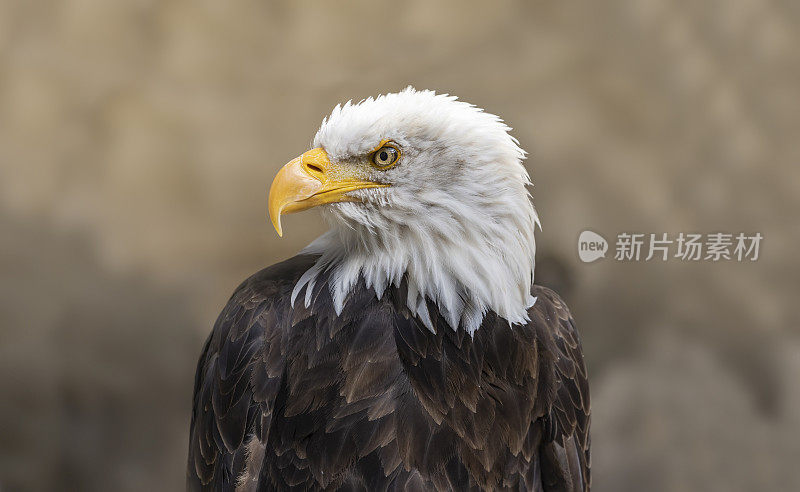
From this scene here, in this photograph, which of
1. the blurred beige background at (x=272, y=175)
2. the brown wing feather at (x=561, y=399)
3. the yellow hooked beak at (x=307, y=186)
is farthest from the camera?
the blurred beige background at (x=272, y=175)

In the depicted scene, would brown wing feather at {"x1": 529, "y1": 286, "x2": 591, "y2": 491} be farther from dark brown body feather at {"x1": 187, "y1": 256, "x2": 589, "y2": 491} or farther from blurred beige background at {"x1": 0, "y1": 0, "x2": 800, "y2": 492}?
blurred beige background at {"x1": 0, "y1": 0, "x2": 800, "y2": 492}

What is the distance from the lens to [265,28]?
1.96 m

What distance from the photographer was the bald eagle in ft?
3.81

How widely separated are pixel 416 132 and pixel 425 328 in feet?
1.09

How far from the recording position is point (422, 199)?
3.82 feet

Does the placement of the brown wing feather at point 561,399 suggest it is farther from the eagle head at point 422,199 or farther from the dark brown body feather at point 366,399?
the eagle head at point 422,199

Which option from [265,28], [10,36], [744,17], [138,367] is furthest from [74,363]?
[744,17]

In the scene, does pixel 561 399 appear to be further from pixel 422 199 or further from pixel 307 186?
pixel 307 186

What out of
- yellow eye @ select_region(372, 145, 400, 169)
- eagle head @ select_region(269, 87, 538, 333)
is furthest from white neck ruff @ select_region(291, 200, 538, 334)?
Result: yellow eye @ select_region(372, 145, 400, 169)

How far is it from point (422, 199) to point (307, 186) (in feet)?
0.62

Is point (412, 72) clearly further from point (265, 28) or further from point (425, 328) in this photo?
point (425, 328)

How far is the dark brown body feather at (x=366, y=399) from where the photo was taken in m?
1.18

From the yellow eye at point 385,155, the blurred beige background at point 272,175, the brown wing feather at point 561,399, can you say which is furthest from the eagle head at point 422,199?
the blurred beige background at point 272,175

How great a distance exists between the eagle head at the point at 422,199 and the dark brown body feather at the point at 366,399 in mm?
42
